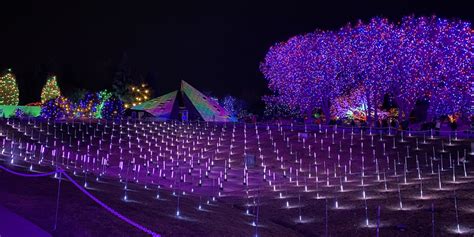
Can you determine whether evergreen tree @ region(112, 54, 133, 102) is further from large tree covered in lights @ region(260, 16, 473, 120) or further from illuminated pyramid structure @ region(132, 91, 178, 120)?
large tree covered in lights @ region(260, 16, 473, 120)

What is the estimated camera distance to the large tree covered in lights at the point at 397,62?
36250mm

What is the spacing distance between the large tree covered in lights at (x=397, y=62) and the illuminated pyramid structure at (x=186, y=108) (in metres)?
15.4

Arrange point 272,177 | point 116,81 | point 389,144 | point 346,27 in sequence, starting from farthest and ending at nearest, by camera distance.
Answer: point 116,81
point 346,27
point 389,144
point 272,177

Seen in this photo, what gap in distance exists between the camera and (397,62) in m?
36.4

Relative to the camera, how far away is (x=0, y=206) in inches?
349

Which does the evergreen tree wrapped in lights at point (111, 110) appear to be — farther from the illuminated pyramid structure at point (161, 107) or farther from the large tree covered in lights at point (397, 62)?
the large tree covered in lights at point (397, 62)

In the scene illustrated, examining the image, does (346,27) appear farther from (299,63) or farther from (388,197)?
(388,197)

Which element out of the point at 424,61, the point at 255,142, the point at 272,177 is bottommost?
the point at 272,177

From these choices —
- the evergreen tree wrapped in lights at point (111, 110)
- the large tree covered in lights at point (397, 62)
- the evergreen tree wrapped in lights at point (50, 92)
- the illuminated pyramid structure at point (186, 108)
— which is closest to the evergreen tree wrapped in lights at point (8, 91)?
the evergreen tree wrapped in lights at point (50, 92)

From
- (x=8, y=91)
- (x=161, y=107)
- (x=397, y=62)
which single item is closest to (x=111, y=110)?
(x=161, y=107)

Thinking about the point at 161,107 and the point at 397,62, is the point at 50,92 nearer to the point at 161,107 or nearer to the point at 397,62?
the point at 161,107

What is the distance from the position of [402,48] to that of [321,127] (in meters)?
9.83

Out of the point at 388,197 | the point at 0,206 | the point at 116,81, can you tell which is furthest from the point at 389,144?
the point at 116,81

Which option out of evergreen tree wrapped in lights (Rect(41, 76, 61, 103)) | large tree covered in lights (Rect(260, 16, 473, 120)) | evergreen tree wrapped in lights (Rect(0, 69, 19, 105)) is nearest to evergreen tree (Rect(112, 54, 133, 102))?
evergreen tree wrapped in lights (Rect(41, 76, 61, 103))
